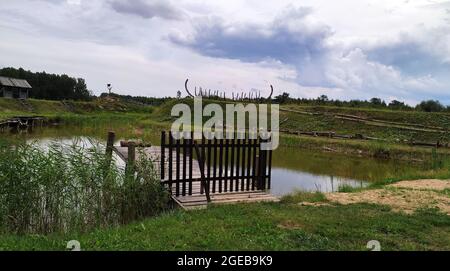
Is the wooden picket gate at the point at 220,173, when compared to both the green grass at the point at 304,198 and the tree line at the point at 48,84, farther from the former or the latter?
the tree line at the point at 48,84

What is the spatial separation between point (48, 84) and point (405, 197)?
9000cm

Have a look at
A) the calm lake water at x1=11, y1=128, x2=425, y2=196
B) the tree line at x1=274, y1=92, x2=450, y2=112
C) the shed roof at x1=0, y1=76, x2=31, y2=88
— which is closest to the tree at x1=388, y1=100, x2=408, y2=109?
the tree line at x1=274, y1=92, x2=450, y2=112

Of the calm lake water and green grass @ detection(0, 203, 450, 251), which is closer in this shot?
green grass @ detection(0, 203, 450, 251)

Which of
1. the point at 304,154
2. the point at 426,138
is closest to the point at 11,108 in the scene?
the point at 304,154

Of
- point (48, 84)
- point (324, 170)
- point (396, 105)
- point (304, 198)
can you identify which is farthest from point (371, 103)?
point (48, 84)

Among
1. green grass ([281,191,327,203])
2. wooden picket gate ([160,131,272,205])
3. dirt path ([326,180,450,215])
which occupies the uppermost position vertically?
wooden picket gate ([160,131,272,205])

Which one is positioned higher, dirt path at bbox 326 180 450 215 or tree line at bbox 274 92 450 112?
tree line at bbox 274 92 450 112

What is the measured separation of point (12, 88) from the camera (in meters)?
62.2

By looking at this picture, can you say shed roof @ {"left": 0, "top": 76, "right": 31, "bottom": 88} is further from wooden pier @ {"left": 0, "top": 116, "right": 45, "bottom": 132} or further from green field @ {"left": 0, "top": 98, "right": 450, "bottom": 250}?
green field @ {"left": 0, "top": 98, "right": 450, "bottom": 250}

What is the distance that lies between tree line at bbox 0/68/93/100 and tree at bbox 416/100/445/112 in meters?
70.8

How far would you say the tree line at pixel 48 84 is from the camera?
3342 inches

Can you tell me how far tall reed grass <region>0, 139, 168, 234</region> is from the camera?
7.78 metres
